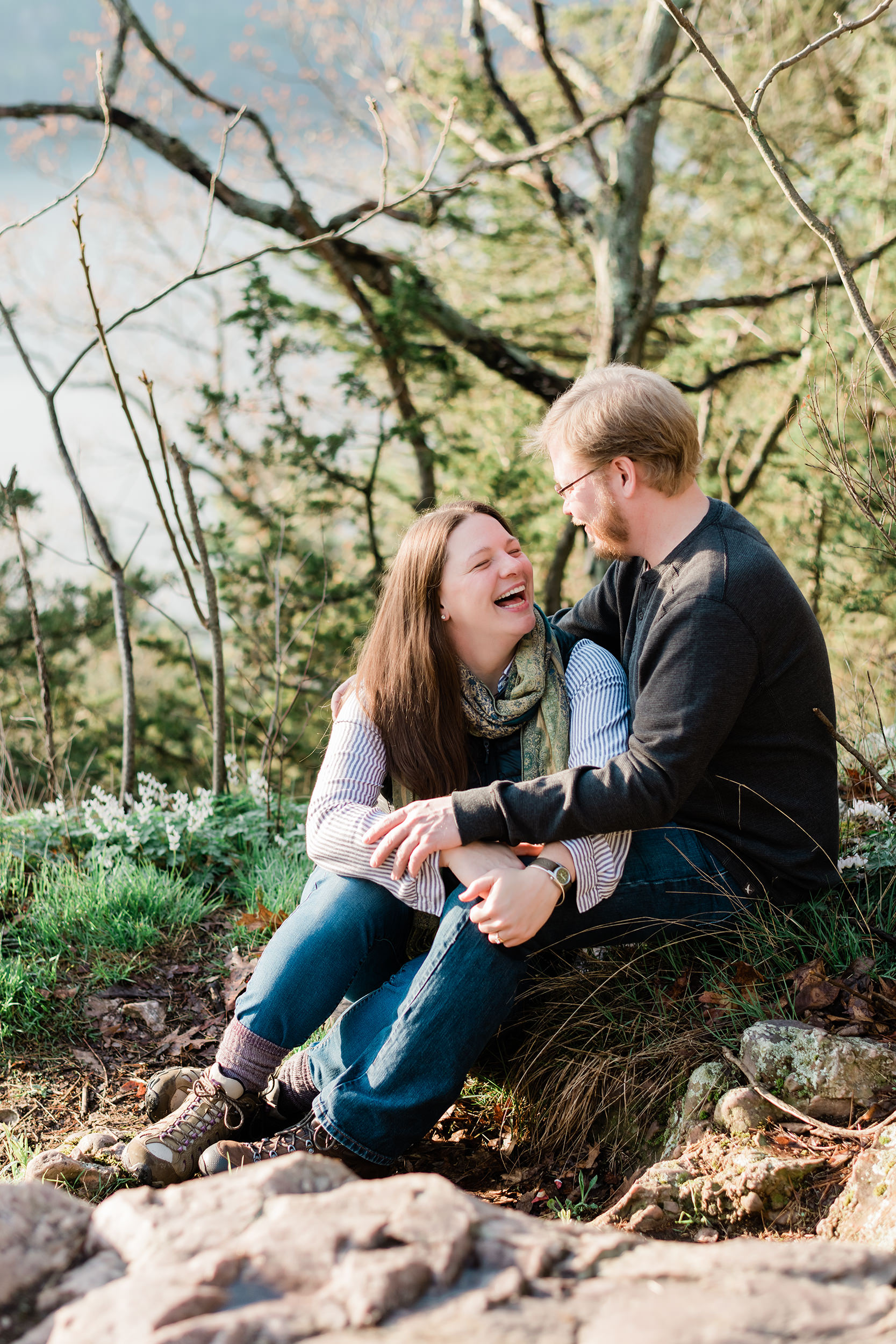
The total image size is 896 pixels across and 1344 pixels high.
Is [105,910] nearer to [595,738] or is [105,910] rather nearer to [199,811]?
[199,811]

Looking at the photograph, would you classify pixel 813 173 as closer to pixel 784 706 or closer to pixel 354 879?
pixel 784 706

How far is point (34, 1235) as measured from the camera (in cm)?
123

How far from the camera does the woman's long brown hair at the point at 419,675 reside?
261cm

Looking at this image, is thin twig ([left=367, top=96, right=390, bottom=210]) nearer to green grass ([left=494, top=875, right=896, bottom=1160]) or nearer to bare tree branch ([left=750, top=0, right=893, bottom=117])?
bare tree branch ([left=750, top=0, right=893, bottom=117])

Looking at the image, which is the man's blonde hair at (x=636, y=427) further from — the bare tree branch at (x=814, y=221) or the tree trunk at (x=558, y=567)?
the tree trunk at (x=558, y=567)

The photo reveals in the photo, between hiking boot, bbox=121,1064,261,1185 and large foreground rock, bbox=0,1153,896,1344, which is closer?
large foreground rock, bbox=0,1153,896,1344

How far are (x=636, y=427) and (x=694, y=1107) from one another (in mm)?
1617

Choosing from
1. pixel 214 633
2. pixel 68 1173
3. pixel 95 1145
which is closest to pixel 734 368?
pixel 214 633

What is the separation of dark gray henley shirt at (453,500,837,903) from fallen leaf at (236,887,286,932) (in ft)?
4.75

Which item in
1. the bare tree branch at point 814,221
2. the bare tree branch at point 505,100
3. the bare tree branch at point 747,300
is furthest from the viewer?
the bare tree branch at point 505,100

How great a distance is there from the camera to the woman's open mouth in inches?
105

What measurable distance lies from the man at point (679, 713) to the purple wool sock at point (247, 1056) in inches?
20.2

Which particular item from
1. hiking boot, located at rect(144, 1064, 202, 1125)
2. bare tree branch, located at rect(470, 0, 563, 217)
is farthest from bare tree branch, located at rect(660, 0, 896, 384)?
bare tree branch, located at rect(470, 0, 563, 217)

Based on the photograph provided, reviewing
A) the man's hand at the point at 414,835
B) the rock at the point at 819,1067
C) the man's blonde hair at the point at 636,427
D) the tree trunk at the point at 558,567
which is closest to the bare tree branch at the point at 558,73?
the tree trunk at the point at 558,567
